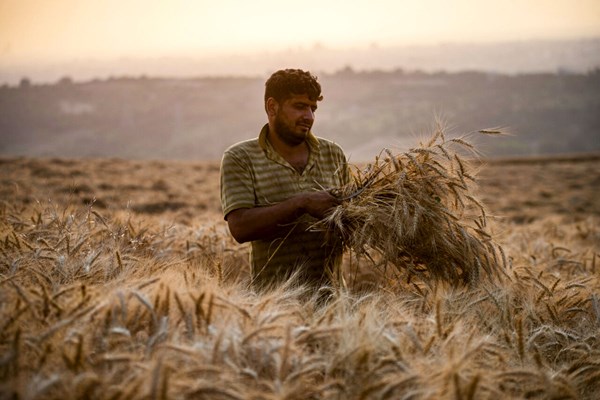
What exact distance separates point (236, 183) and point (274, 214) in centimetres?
41

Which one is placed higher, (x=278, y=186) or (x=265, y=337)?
(x=278, y=186)

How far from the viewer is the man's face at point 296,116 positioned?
3.65 meters

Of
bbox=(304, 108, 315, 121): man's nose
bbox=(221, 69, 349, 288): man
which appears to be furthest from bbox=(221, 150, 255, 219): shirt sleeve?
bbox=(304, 108, 315, 121): man's nose

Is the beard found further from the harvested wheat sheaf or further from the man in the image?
the harvested wheat sheaf

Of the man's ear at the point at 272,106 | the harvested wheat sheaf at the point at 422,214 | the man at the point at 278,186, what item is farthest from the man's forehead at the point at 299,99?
the harvested wheat sheaf at the point at 422,214

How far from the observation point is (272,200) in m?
3.67

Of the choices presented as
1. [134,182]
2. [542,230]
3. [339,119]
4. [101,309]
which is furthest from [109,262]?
[339,119]

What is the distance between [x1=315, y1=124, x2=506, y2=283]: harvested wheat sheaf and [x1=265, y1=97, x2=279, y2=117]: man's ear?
0.77 metres

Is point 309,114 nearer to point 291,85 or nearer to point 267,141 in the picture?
point 291,85

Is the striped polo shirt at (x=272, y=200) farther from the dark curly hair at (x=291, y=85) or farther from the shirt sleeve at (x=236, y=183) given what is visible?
the dark curly hair at (x=291, y=85)

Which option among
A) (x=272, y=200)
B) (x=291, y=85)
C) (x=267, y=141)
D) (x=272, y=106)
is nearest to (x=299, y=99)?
(x=291, y=85)

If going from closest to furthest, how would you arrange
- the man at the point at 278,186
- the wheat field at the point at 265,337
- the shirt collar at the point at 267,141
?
1. the wheat field at the point at 265,337
2. the man at the point at 278,186
3. the shirt collar at the point at 267,141

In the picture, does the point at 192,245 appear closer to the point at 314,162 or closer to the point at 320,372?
the point at 314,162

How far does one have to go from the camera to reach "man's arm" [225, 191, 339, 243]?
10.6ft
